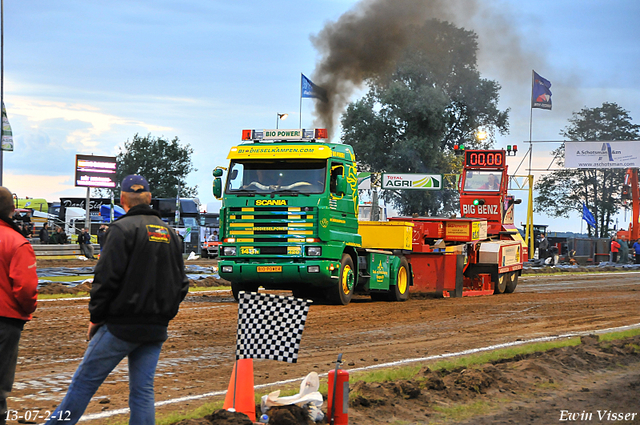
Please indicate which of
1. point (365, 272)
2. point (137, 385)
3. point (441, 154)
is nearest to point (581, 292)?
point (365, 272)

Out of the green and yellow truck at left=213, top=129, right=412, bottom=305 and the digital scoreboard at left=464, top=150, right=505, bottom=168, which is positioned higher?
the digital scoreboard at left=464, top=150, right=505, bottom=168

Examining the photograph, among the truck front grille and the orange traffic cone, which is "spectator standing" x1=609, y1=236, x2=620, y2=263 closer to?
the truck front grille

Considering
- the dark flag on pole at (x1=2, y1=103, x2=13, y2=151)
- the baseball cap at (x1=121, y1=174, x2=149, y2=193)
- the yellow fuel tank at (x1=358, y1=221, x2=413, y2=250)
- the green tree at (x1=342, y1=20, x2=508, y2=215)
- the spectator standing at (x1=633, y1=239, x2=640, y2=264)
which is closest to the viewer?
the baseball cap at (x1=121, y1=174, x2=149, y2=193)

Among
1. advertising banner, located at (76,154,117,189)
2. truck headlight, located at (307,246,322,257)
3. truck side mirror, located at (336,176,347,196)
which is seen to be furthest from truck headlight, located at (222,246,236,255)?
advertising banner, located at (76,154,117,189)

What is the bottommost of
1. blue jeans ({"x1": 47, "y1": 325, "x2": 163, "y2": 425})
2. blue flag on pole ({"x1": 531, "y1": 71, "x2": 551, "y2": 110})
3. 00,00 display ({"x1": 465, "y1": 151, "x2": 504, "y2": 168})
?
blue jeans ({"x1": 47, "y1": 325, "x2": 163, "y2": 425})

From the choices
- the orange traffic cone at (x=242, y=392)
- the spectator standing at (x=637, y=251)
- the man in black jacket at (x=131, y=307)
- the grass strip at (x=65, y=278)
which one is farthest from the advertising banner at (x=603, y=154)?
the man in black jacket at (x=131, y=307)

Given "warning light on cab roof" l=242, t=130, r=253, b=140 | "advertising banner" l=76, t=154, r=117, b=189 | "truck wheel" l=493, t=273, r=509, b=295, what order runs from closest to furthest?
"warning light on cab roof" l=242, t=130, r=253, b=140, "truck wheel" l=493, t=273, r=509, b=295, "advertising banner" l=76, t=154, r=117, b=189

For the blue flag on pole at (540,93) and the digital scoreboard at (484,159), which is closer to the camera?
the digital scoreboard at (484,159)

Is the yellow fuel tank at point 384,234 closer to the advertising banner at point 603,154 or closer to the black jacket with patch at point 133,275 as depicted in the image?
the black jacket with patch at point 133,275

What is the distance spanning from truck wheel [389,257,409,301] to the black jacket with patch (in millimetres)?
13888

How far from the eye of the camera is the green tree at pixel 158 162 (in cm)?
9906

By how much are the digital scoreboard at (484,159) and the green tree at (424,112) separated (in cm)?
3060

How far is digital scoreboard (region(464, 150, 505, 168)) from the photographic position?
2541 cm

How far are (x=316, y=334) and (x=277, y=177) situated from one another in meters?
4.62
